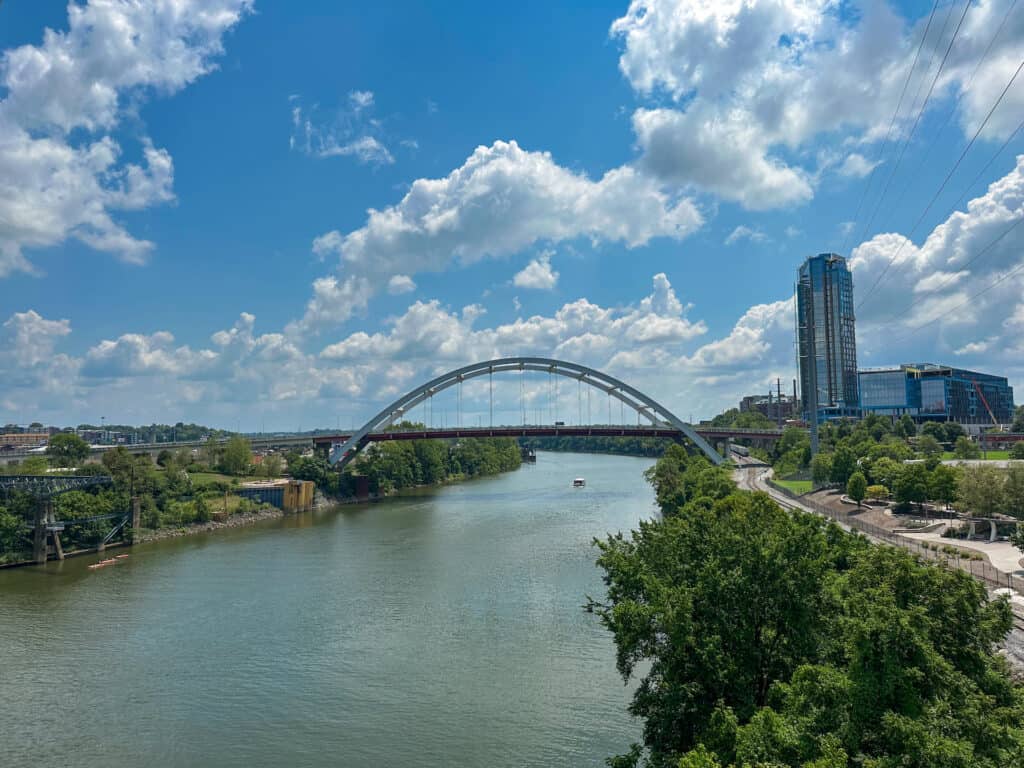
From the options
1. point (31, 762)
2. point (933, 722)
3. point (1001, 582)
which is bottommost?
point (31, 762)

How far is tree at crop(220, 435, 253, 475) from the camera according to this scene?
→ 178 feet

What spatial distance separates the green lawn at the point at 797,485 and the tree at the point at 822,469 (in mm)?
1018

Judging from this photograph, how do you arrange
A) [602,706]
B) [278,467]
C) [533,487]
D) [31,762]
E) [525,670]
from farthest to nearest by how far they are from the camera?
[533,487]
[278,467]
[525,670]
[602,706]
[31,762]

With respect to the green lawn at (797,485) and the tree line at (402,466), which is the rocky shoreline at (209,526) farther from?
the green lawn at (797,485)

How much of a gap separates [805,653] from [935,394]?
92.9 meters

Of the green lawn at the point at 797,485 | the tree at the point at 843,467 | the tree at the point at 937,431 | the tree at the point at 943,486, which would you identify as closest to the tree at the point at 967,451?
the green lawn at the point at 797,485

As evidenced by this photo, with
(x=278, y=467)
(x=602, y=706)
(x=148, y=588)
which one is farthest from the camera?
(x=278, y=467)

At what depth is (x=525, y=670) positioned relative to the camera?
16359 millimetres

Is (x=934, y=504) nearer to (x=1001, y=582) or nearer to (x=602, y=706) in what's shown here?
(x=1001, y=582)

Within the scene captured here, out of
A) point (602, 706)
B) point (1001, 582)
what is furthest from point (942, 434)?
point (602, 706)

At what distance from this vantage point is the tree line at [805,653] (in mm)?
7145

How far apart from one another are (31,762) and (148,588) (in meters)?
13.3

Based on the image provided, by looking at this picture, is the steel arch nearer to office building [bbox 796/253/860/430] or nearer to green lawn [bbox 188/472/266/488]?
green lawn [bbox 188/472/266/488]

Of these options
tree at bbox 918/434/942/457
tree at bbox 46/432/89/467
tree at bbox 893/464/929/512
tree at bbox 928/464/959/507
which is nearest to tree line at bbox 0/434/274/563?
tree at bbox 46/432/89/467
